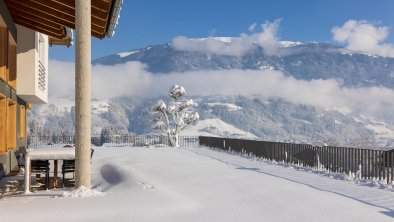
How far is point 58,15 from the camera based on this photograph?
13469mm

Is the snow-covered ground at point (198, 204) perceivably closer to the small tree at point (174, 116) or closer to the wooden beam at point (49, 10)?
the wooden beam at point (49, 10)

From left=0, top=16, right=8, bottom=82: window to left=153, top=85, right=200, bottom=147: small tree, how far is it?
89.4 ft

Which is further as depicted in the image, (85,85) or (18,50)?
(18,50)

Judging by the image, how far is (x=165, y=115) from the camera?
42562 millimetres

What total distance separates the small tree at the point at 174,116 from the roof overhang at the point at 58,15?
25.5 m

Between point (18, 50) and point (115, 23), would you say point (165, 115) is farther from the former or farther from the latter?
point (115, 23)

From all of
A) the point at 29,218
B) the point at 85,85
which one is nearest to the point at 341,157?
the point at 85,85

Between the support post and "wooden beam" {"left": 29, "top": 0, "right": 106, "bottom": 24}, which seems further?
"wooden beam" {"left": 29, "top": 0, "right": 106, "bottom": 24}

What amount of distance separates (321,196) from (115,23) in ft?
22.8

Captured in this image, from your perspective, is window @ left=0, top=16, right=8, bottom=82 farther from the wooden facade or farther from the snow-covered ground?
the snow-covered ground

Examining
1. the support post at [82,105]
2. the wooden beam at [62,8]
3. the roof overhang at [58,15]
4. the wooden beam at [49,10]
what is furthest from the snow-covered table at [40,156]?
the wooden beam at [49,10]

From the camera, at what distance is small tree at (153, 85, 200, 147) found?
1630 inches

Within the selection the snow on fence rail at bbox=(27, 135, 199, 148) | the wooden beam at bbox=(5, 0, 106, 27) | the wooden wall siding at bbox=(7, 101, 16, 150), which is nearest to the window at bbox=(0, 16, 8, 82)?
the wooden beam at bbox=(5, 0, 106, 27)

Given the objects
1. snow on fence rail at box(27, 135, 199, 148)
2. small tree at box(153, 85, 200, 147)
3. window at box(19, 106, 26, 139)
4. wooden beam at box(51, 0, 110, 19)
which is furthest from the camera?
snow on fence rail at box(27, 135, 199, 148)
